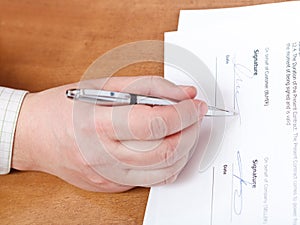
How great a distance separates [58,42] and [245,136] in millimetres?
321

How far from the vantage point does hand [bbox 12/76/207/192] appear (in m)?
0.62

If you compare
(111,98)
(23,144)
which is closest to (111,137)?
(111,98)

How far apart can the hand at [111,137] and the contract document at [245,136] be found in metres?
0.03

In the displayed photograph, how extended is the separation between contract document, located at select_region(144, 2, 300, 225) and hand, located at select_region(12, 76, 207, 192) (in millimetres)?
32

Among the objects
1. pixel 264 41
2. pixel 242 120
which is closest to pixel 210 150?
pixel 242 120

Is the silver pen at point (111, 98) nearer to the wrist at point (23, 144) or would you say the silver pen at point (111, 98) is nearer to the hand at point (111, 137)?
the hand at point (111, 137)

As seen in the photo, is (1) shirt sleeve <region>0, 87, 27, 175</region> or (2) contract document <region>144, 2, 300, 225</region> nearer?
(2) contract document <region>144, 2, 300, 225</region>

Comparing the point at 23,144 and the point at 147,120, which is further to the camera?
the point at 23,144

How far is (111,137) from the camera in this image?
63cm
